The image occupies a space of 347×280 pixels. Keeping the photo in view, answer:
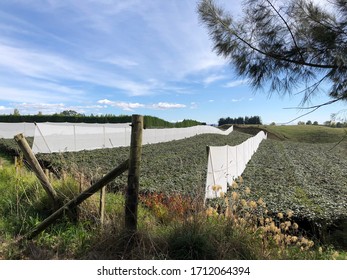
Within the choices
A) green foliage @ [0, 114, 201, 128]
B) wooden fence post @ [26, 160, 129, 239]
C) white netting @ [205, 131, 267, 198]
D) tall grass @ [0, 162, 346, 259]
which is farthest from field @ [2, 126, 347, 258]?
green foliage @ [0, 114, 201, 128]

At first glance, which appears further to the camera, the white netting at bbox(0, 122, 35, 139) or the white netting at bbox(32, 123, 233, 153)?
the white netting at bbox(0, 122, 35, 139)

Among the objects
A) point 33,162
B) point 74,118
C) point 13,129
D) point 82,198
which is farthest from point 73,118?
point 82,198

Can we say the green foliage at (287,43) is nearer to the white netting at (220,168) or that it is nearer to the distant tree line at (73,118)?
the white netting at (220,168)

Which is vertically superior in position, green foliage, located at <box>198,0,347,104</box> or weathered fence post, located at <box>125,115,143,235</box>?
green foliage, located at <box>198,0,347,104</box>

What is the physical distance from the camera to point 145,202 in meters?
4.64

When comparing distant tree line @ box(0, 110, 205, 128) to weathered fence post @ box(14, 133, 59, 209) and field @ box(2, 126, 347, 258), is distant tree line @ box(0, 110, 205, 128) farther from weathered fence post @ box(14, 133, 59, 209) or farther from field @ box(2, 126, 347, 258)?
weathered fence post @ box(14, 133, 59, 209)

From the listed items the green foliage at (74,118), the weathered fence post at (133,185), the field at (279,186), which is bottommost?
the field at (279,186)

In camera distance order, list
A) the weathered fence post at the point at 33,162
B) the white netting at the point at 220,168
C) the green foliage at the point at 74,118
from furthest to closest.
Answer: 1. the green foliage at the point at 74,118
2. the white netting at the point at 220,168
3. the weathered fence post at the point at 33,162

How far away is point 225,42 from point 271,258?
3280 millimetres

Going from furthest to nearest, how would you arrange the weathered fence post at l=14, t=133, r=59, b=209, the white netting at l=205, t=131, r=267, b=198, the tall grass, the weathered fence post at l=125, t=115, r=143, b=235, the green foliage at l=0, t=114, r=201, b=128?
the green foliage at l=0, t=114, r=201, b=128 < the white netting at l=205, t=131, r=267, b=198 < the weathered fence post at l=14, t=133, r=59, b=209 < the weathered fence post at l=125, t=115, r=143, b=235 < the tall grass

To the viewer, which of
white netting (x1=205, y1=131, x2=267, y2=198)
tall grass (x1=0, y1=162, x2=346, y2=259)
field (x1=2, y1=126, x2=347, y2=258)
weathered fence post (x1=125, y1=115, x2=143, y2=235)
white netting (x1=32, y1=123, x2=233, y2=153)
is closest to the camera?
tall grass (x1=0, y1=162, x2=346, y2=259)

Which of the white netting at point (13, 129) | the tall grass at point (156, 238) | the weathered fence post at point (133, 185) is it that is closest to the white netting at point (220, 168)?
the tall grass at point (156, 238)
